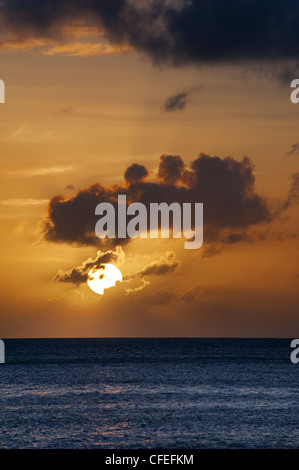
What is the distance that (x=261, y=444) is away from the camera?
5578 centimetres

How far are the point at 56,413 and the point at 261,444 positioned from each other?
90.5 feet

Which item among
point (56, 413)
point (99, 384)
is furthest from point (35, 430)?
point (99, 384)

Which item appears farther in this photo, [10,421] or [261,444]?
[10,421]

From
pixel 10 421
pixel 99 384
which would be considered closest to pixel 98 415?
pixel 10 421

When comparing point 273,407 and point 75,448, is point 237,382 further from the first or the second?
point 75,448

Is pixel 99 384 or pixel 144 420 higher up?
pixel 99 384

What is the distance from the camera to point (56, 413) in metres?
73.6
